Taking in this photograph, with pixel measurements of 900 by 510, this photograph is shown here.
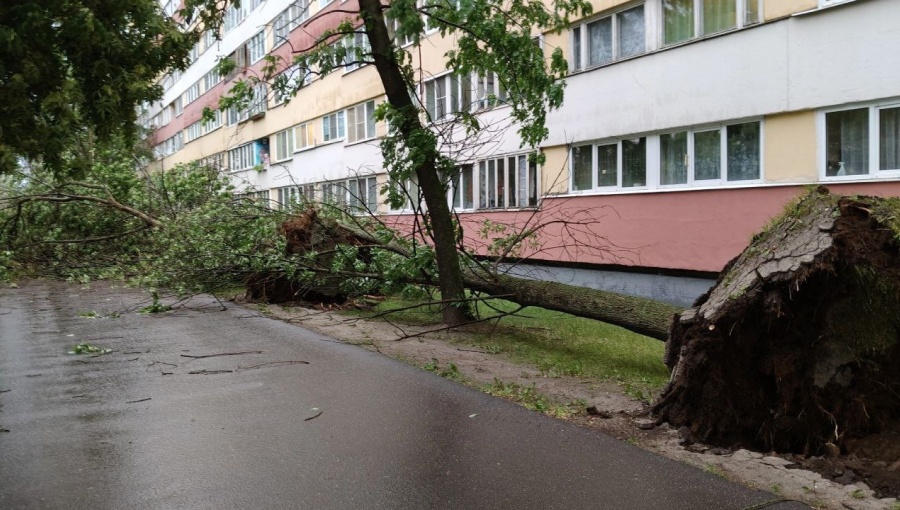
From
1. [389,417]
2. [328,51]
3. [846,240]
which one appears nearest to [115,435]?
[389,417]

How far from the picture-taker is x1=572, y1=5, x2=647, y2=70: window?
1537 centimetres

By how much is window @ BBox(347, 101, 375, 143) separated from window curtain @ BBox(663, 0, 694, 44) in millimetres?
13438

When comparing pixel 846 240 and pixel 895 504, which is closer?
pixel 895 504

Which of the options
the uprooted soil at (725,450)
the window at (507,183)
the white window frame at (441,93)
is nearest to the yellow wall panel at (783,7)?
the window at (507,183)

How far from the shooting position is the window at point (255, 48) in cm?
3703

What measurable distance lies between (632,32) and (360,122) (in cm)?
1364

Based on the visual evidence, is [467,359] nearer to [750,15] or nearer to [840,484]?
[840,484]

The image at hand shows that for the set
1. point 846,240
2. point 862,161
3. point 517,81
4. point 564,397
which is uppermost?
point 517,81

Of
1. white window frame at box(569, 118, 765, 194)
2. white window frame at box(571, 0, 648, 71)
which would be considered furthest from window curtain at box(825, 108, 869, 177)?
white window frame at box(571, 0, 648, 71)

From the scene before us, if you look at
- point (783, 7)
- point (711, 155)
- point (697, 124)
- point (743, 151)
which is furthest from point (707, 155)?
point (783, 7)

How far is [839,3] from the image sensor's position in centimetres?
1163

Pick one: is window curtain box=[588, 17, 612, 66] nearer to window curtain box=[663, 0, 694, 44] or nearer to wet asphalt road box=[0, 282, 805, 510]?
window curtain box=[663, 0, 694, 44]

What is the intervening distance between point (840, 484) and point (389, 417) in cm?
331

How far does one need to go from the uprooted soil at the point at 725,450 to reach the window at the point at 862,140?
22.1 ft
